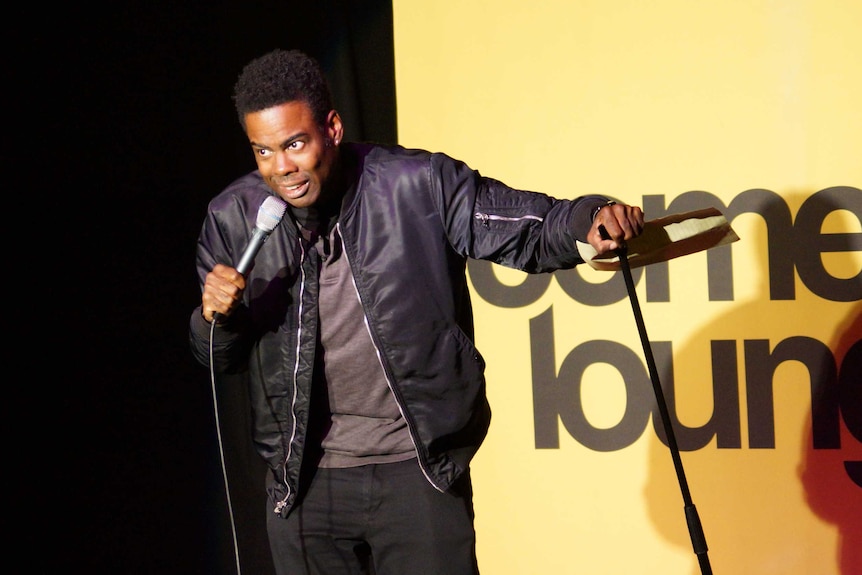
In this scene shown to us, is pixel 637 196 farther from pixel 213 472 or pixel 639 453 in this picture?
pixel 213 472

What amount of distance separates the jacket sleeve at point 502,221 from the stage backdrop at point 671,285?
118 cm

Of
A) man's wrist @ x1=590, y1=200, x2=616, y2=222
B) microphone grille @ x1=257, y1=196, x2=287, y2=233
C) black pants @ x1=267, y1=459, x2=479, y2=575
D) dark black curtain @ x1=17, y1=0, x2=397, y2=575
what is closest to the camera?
man's wrist @ x1=590, y1=200, x2=616, y2=222

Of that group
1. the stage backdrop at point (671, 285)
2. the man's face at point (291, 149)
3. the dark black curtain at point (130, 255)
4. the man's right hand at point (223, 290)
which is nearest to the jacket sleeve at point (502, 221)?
the man's face at point (291, 149)

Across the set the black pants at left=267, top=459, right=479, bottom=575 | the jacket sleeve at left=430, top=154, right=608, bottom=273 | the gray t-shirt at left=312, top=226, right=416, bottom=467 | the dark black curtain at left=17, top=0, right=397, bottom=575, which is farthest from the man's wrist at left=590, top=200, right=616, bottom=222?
the dark black curtain at left=17, top=0, right=397, bottom=575

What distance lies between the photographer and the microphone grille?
167 centimetres

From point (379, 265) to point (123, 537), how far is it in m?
1.15

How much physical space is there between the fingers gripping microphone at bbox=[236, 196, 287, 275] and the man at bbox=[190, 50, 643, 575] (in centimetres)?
6

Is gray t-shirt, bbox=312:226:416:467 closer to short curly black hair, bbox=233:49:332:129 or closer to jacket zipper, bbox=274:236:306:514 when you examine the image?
jacket zipper, bbox=274:236:306:514

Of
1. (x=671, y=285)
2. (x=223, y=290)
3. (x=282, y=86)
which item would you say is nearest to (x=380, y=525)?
(x=223, y=290)

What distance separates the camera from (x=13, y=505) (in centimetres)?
194

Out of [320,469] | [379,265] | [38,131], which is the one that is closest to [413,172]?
[379,265]

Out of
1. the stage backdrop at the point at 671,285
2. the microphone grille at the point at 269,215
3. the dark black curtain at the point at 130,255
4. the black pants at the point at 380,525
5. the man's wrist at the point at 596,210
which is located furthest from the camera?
the stage backdrop at the point at 671,285

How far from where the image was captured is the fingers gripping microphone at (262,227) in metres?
1.65

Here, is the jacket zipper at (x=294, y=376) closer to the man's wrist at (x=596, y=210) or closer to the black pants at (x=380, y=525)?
the black pants at (x=380, y=525)
